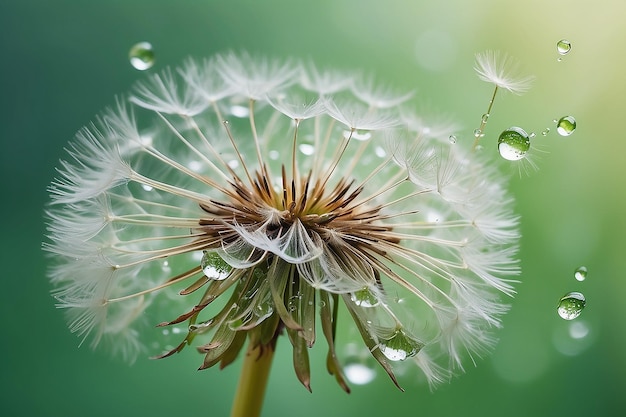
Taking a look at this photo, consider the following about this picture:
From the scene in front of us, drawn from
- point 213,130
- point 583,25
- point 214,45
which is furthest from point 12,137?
point 583,25

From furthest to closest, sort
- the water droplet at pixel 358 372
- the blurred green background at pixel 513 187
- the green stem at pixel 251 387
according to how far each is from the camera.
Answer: the blurred green background at pixel 513 187 < the water droplet at pixel 358 372 < the green stem at pixel 251 387

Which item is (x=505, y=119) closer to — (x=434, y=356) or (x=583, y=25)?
(x=583, y=25)

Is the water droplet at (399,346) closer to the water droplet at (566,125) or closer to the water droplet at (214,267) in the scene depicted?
the water droplet at (214,267)

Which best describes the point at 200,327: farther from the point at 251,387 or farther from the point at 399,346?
the point at 399,346

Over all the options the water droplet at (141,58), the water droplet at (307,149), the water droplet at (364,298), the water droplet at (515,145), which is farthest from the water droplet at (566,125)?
the water droplet at (141,58)

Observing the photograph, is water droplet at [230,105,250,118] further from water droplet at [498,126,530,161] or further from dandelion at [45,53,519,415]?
water droplet at [498,126,530,161]
